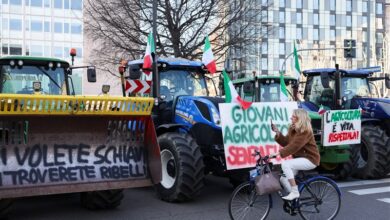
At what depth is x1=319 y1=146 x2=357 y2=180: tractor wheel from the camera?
1012 cm

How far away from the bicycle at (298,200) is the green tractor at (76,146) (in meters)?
1.27

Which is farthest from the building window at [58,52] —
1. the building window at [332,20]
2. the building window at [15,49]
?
the building window at [332,20]

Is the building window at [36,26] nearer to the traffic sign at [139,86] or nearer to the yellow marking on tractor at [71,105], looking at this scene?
the traffic sign at [139,86]

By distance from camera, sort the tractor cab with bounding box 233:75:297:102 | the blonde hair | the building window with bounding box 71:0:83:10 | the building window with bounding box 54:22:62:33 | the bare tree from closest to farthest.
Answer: the blonde hair
the tractor cab with bounding box 233:75:297:102
the bare tree
the building window with bounding box 54:22:62:33
the building window with bounding box 71:0:83:10

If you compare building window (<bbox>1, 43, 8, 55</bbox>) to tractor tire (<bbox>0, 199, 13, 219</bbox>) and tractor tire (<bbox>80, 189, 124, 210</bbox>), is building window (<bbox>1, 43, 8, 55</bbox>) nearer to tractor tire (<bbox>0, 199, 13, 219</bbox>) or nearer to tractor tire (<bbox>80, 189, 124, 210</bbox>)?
tractor tire (<bbox>80, 189, 124, 210</bbox>)

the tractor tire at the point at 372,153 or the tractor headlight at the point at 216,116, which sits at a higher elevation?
the tractor headlight at the point at 216,116

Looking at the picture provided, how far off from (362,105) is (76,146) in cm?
723

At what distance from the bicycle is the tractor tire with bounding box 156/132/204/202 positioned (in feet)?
4.18

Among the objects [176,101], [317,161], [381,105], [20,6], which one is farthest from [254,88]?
[20,6]

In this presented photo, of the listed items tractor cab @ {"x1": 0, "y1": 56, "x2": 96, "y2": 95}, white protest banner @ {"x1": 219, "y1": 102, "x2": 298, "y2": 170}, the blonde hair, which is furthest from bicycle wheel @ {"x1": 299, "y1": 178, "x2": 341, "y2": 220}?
tractor cab @ {"x1": 0, "y1": 56, "x2": 96, "y2": 95}

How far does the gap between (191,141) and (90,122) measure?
194cm

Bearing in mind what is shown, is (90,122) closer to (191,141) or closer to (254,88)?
(191,141)

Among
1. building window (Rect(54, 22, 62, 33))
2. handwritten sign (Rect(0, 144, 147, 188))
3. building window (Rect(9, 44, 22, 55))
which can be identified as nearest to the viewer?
handwritten sign (Rect(0, 144, 147, 188))

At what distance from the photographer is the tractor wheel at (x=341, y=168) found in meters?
10.1
